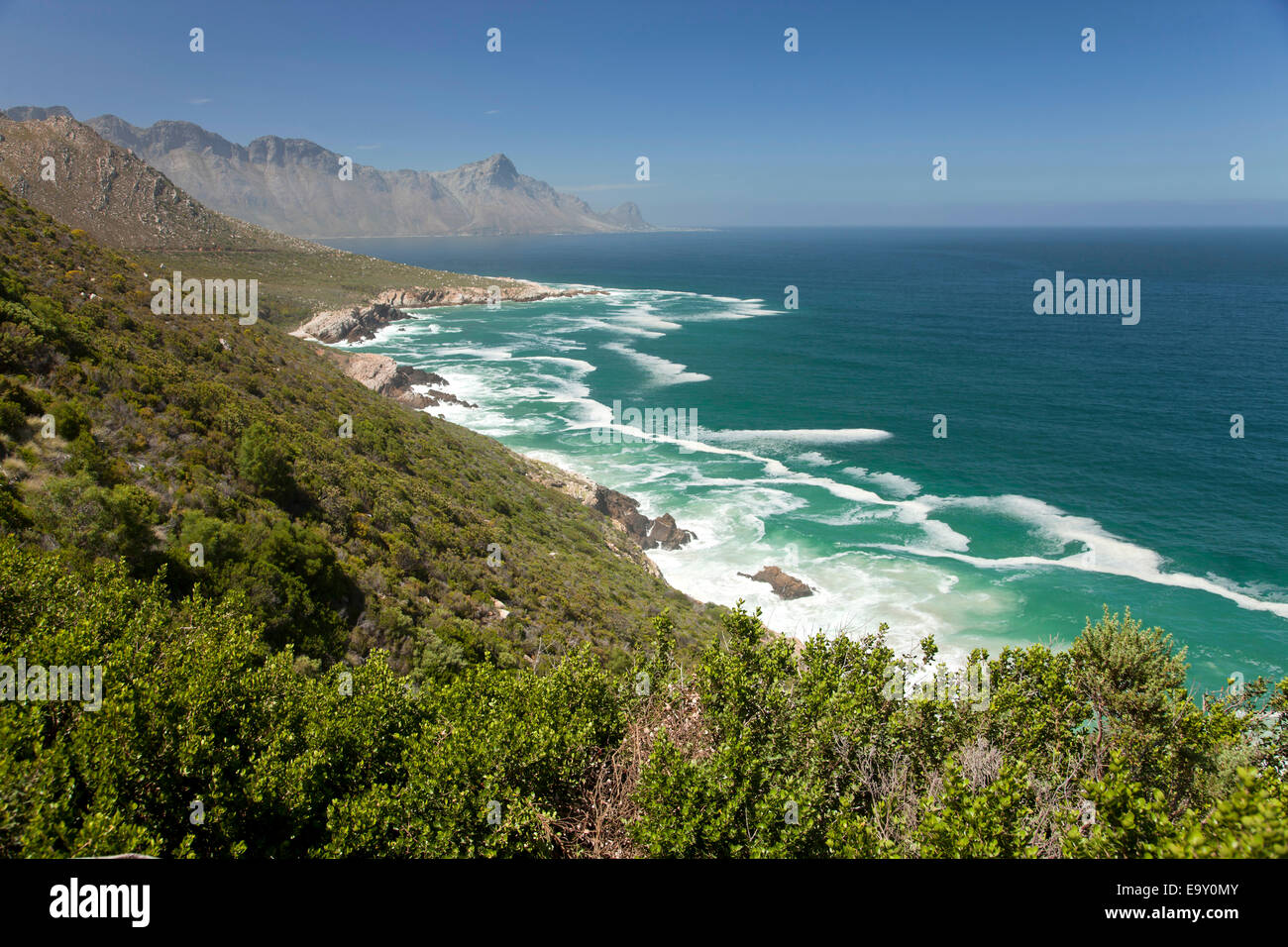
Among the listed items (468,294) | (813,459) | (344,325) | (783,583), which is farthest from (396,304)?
(783,583)

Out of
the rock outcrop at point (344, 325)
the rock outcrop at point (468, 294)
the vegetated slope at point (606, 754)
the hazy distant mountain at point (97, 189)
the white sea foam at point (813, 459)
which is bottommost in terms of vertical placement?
the vegetated slope at point (606, 754)

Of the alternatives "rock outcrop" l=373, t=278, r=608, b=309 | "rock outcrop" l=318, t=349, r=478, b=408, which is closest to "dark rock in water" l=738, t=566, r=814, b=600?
"rock outcrop" l=318, t=349, r=478, b=408

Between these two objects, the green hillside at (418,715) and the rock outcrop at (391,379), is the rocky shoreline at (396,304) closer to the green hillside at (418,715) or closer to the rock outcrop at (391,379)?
the rock outcrop at (391,379)

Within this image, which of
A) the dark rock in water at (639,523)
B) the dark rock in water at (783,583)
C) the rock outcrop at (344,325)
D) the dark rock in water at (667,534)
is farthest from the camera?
the rock outcrop at (344,325)

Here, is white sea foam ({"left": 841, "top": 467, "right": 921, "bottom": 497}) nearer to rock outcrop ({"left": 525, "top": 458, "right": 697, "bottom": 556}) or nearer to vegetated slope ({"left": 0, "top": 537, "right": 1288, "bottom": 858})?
rock outcrop ({"left": 525, "top": 458, "right": 697, "bottom": 556})

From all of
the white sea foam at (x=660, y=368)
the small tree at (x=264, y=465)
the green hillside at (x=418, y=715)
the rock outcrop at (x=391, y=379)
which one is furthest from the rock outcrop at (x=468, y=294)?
the green hillside at (x=418, y=715)

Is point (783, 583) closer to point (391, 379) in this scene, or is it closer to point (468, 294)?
point (391, 379)
